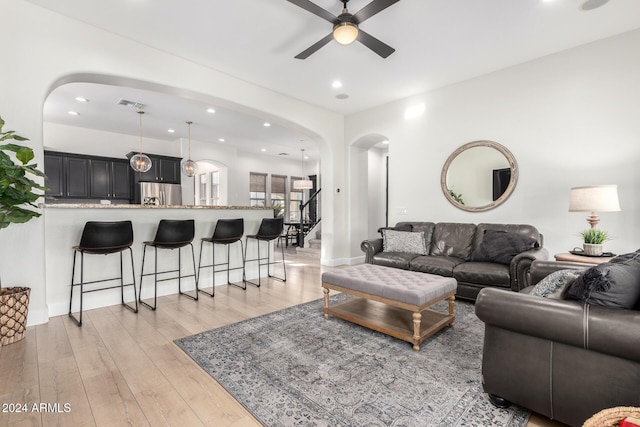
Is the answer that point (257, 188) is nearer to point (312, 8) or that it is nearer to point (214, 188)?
point (214, 188)

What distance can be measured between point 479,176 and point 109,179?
756 centimetres

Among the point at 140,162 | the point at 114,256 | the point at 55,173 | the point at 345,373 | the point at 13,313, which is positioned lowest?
the point at 345,373

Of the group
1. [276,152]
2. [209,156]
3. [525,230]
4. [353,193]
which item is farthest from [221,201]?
[525,230]

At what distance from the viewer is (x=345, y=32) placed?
2689mm

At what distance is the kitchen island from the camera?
319 centimetres

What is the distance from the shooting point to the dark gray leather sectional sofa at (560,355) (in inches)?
51.8

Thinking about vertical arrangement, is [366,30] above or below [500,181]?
above

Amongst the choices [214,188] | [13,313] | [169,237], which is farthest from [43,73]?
[214,188]

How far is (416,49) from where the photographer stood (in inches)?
145

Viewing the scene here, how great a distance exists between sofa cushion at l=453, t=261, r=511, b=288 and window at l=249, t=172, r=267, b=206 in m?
7.45

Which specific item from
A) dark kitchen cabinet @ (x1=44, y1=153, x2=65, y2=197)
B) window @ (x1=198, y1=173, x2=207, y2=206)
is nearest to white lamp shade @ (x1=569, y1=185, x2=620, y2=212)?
dark kitchen cabinet @ (x1=44, y1=153, x2=65, y2=197)

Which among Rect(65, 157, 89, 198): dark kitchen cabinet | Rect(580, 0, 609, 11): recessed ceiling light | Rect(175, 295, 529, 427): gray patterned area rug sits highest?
Rect(580, 0, 609, 11): recessed ceiling light

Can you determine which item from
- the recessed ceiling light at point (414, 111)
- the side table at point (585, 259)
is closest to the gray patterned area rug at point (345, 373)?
the side table at point (585, 259)

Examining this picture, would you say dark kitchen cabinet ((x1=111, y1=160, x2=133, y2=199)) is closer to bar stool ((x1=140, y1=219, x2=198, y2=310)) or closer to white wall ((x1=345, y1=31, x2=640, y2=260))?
bar stool ((x1=140, y1=219, x2=198, y2=310))
